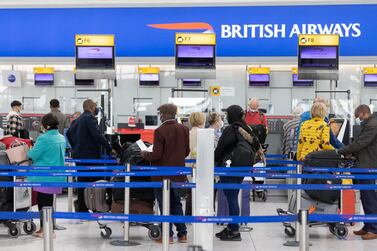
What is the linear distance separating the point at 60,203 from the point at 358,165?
501 centimetres

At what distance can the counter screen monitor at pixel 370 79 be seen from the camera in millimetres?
17031

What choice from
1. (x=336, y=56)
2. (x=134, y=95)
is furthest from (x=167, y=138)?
(x=134, y=95)

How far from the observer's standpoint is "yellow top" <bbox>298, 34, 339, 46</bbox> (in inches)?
406

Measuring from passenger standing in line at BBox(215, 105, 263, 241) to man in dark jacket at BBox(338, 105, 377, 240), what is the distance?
1276 mm

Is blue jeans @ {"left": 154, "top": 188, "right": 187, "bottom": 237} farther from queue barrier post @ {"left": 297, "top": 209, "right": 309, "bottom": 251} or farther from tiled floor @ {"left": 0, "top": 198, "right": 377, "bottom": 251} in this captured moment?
queue barrier post @ {"left": 297, "top": 209, "right": 309, "bottom": 251}

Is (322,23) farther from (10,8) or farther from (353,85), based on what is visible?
(10,8)

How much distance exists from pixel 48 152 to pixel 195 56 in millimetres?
3954

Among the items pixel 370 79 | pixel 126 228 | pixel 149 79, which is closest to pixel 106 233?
pixel 126 228

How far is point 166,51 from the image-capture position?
43.1 feet

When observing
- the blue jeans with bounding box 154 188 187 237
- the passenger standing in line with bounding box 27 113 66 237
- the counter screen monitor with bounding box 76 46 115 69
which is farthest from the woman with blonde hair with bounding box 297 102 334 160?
the counter screen monitor with bounding box 76 46 115 69

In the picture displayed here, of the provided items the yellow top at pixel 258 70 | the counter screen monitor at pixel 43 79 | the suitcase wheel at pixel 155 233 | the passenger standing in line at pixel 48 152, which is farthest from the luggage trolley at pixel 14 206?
the counter screen monitor at pixel 43 79

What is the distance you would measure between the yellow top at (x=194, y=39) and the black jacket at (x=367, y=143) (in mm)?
3887

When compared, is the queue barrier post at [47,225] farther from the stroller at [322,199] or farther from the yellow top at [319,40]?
the yellow top at [319,40]

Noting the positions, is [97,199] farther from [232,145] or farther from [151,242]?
[232,145]
